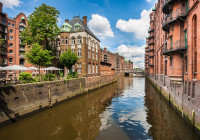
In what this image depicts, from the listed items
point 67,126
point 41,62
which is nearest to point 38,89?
point 67,126

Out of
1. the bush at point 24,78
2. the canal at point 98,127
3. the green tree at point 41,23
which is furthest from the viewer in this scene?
the green tree at point 41,23

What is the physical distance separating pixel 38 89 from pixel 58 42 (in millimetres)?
19699

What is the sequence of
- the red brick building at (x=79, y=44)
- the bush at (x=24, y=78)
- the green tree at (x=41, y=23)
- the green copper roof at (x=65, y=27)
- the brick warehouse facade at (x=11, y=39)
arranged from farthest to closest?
the brick warehouse facade at (x=11, y=39), the green copper roof at (x=65, y=27), the red brick building at (x=79, y=44), the green tree at (x=41, y=23), the bush at (x=24, y=78)

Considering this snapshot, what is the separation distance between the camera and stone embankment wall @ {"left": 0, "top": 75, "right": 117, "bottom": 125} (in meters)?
9.13

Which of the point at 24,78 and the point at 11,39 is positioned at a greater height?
the point at 11,39

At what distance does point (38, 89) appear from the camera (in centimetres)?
1240

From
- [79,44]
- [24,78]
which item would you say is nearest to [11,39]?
[79,44]

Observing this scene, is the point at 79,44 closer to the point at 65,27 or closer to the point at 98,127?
the point at 65,27

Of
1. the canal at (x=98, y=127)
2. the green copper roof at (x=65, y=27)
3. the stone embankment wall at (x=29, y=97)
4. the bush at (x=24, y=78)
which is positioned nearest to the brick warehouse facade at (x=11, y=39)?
the green copper roof at (x=65, y=27)

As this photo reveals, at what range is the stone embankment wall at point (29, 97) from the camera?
9.13 m

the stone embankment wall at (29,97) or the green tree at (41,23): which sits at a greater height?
the green tree at (41,23)

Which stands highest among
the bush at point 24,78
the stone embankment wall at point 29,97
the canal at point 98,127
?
the bush at point 24,78

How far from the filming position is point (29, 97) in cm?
1122

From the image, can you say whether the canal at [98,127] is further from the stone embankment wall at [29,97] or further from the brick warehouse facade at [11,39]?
the brick warehouse facade at [11,39]
